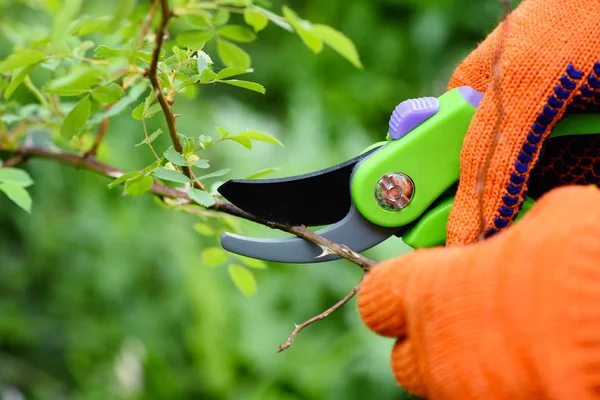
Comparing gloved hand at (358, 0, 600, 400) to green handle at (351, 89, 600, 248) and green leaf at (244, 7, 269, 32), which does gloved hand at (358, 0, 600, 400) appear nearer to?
green handle at (351, 89, 600, 248)

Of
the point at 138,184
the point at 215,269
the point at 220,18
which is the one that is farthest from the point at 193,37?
the point at 215,269

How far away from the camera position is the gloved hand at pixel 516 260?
0.38 metres

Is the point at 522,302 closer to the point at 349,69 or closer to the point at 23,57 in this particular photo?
the point at 23,57

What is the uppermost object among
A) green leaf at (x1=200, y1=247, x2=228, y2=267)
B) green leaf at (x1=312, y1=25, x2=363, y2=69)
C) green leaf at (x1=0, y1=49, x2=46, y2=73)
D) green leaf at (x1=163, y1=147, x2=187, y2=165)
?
green leaf at (x1=312, y1=25, x2=363, y2=69)

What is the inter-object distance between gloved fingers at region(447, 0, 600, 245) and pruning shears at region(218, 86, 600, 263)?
0.04m

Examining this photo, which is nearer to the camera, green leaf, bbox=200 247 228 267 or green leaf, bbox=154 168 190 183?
green leaf, bbox=154 168 190 183

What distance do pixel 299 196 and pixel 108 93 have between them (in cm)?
17

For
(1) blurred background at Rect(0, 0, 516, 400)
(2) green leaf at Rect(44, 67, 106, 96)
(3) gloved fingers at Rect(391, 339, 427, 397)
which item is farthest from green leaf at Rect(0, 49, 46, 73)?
(1) blurred background at Rect(0, 0, 516, 400)

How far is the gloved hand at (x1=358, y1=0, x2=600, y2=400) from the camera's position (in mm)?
375

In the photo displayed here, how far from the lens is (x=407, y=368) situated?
18.5 inches

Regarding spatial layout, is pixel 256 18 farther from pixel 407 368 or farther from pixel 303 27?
pixel 407 368

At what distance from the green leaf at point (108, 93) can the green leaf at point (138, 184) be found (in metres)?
0.07

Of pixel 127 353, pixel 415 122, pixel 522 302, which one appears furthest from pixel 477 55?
pixel 127 353

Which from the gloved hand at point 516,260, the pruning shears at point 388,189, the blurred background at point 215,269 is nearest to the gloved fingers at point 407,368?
the gloved hand at point 516,260
